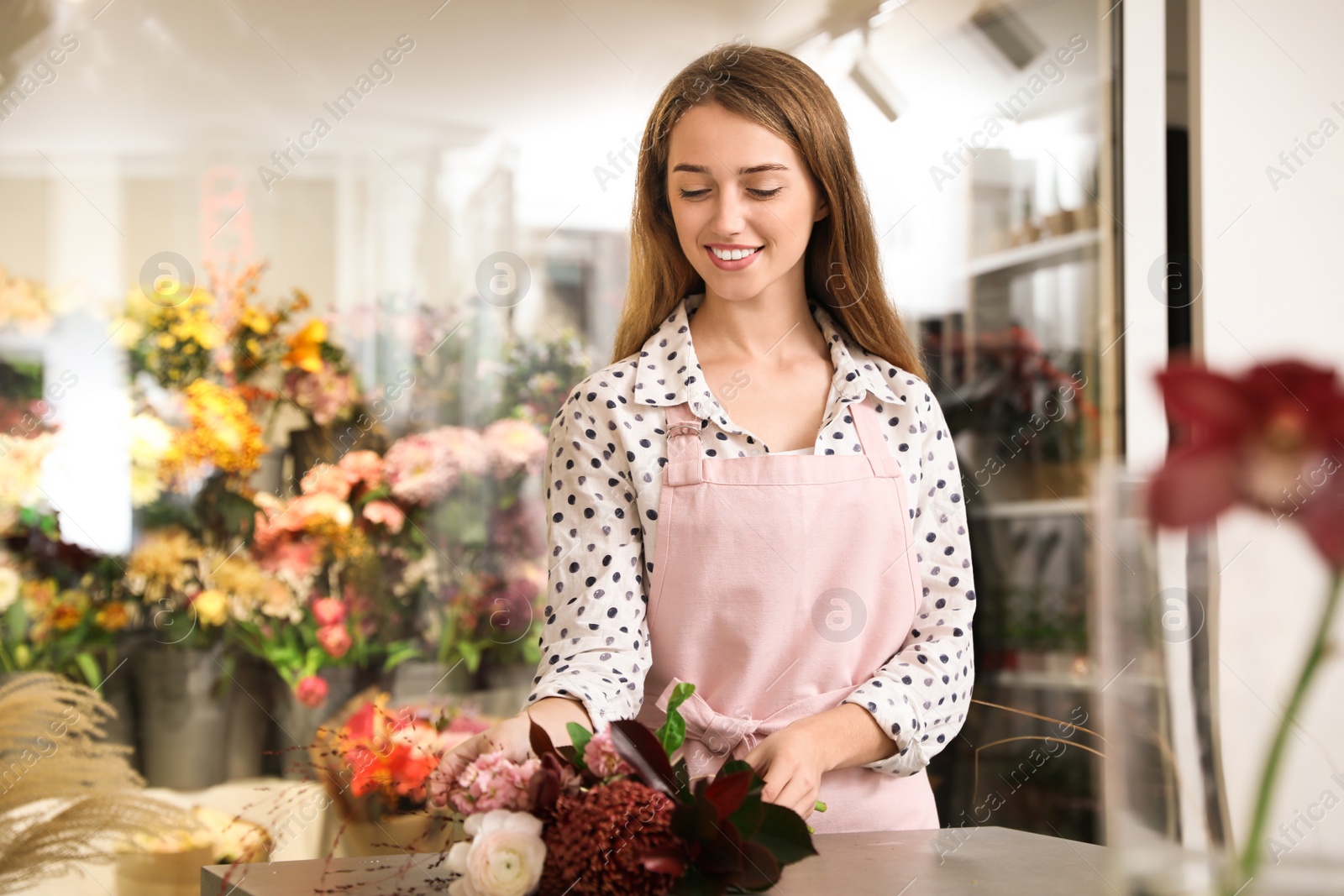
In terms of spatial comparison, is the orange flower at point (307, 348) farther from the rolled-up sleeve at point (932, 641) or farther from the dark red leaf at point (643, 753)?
the dark red leaf at point (643, 753)

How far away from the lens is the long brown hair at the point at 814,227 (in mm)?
1332

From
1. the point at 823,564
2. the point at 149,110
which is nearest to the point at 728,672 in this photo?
the point at 823,564

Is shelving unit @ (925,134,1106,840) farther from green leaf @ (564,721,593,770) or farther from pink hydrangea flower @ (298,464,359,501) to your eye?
green leaf @ (564,721,593,770)

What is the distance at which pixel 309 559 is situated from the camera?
285 cm

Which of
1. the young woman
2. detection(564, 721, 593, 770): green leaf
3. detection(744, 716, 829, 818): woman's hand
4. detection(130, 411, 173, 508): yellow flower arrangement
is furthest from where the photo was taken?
detection(130, 411, 173, 508): yellow flower arrangement

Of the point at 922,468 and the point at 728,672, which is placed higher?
the point at 922,468

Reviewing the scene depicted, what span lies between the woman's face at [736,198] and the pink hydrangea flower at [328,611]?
1825 mm

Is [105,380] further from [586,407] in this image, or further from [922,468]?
[922,468]

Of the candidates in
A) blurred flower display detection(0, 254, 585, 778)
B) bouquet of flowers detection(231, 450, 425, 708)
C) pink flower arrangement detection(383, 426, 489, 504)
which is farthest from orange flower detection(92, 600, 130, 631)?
pink flower arrangement detection(383, 426, 489, 504)

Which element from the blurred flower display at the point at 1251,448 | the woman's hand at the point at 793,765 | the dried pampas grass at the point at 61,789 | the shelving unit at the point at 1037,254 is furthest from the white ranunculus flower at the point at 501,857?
the shelving unit at the point at 1037,254

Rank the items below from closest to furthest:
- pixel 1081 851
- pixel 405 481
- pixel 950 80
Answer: pixel 1081 851 < pixel 405 481 < pixel 950 80

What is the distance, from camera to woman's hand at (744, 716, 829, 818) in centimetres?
102

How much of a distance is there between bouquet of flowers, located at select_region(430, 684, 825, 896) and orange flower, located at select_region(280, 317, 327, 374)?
7.46 ft

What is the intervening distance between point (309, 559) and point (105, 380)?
65 cm
